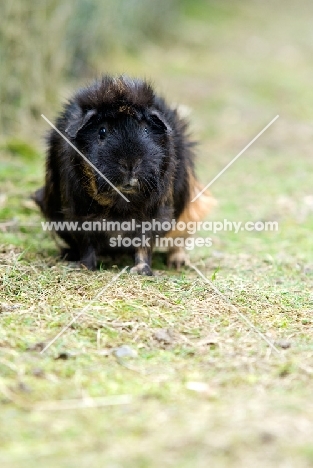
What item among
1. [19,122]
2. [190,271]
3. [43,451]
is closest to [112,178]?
[190,271]

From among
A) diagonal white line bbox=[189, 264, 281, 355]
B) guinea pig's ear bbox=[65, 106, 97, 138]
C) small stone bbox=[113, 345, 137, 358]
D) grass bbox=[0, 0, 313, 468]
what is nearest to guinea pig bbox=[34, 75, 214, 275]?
guinea pig's ear bbox=[65, 106, 97, 138]

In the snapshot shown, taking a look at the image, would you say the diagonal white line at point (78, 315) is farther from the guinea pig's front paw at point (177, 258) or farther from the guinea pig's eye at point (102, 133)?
the guinea pig's front paw at point (177, 258)

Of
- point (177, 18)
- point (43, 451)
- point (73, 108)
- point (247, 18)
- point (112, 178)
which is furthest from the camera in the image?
point (247, 18)

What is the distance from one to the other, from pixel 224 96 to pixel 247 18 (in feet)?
40.9

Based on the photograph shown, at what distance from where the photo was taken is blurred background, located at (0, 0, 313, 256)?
26.6ft

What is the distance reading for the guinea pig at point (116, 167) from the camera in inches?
166

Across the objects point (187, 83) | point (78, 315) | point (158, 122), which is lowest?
point (78, 315)

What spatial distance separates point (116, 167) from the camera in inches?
162

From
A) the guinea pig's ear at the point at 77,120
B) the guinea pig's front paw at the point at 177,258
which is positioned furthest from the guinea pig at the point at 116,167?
the guinea pig's front paw at the point at 177,258

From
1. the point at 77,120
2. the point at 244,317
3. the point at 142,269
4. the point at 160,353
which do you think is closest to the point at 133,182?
Result: the point at 77,120

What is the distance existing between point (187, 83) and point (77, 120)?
31.5ft

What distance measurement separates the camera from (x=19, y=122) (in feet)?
29.8

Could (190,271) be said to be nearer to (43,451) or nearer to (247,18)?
(43,451)

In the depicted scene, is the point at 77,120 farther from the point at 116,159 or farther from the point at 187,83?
the point at 187,83
